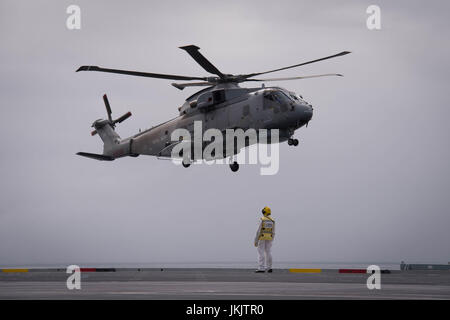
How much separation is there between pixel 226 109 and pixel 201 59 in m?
2.99

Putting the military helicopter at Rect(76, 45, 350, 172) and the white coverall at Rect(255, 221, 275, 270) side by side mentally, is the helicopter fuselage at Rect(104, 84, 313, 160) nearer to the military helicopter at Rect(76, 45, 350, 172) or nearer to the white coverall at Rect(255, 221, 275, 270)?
the military helicopter at Rect(76, 45, 350, 172)

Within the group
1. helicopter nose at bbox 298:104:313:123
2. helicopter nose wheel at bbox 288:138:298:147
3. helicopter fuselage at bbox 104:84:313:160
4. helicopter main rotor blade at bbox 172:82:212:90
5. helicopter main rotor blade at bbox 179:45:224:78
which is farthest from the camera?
helicopter main rotor blade at bbox 172:82:212:90

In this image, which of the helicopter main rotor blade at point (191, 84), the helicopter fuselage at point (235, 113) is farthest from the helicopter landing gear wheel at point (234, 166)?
the helicopter main rotor blade at point (191, 84)

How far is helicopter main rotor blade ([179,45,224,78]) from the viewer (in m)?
25.7

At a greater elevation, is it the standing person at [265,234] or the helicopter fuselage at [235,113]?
the helicopter fuselage at [235,113]

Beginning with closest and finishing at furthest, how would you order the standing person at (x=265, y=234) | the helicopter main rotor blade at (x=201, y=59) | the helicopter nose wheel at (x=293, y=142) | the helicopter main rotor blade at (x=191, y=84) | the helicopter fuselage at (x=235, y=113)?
the standing person at (x=265, y=234)
the helicopter main rotor blade at (x=201, y=59)
the helicopter fuselage at (x=235, y=113)
the helicopter nose wheel at (x=293, y=142)
the helicopter main rotor blade at (x=191, y=84)

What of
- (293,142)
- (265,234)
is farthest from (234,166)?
(265,234)

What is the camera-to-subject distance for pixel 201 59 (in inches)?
1069

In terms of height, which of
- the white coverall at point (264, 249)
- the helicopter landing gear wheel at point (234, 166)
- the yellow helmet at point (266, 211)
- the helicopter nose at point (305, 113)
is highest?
the helicopter nose at point (305, 113)

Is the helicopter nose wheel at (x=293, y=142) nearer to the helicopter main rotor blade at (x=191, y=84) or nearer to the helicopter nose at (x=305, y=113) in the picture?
the helicopter nose at (x=305, y=113)

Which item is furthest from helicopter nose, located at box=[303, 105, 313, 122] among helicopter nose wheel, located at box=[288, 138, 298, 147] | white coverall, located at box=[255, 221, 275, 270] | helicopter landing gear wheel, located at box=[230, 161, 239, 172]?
white coverall, located at box=[255, 221, 275, 270]

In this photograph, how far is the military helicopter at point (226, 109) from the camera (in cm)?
2728

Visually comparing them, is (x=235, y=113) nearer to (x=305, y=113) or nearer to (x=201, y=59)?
(x=201, y=59)
